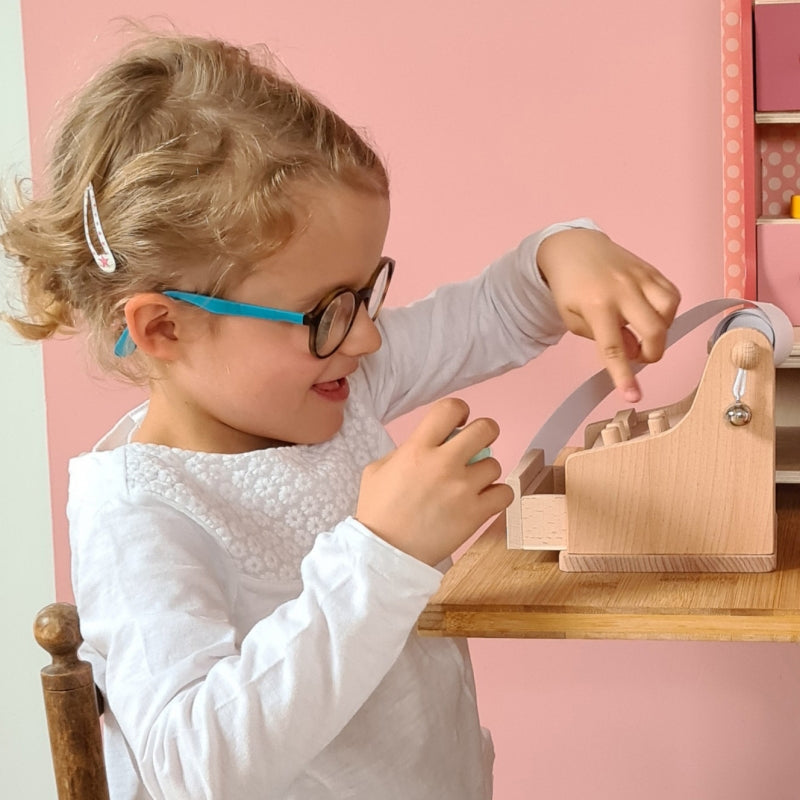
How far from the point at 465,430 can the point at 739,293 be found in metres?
0.50

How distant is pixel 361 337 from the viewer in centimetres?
76

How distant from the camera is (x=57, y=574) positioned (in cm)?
152

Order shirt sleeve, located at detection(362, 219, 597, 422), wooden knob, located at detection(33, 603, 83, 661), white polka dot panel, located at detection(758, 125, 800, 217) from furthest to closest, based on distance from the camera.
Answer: white polka dot panel, located at detection(758, 125, 800, 217) < shirt sleeve, located at detection(362, 219, 597, 422) < wooden knob, located at detection(33, 603, 83, 661)

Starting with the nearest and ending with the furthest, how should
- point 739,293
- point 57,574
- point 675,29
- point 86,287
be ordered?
point 86,287, point 739,293, point 675,29, point 57,574

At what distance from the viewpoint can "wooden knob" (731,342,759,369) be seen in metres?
Result: 0.69

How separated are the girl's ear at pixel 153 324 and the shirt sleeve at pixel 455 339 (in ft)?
0.67

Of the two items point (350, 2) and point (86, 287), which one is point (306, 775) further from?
point (350, 2)

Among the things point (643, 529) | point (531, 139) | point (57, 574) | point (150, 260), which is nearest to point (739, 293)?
point (531, 139)

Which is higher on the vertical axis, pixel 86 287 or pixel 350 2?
pixel 350 2

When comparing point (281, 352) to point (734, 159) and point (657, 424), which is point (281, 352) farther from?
point (734, 159)

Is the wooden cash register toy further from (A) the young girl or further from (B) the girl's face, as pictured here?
(B) the girl's face

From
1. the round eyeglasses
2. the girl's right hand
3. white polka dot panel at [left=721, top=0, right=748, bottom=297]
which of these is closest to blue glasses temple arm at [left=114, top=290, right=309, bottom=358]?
Result: the round eyeglasses

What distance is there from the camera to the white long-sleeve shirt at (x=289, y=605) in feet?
2.10

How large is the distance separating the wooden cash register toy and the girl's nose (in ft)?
0.47
